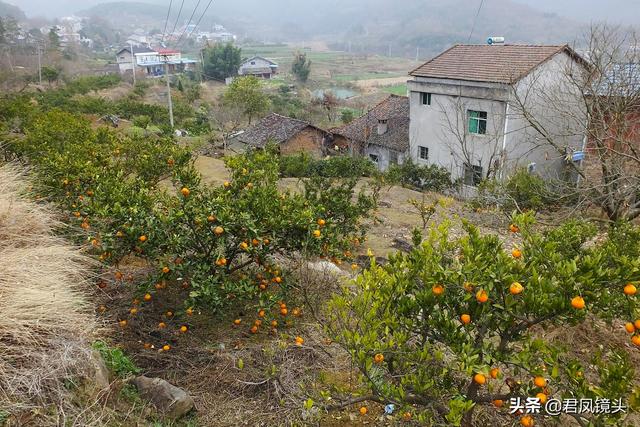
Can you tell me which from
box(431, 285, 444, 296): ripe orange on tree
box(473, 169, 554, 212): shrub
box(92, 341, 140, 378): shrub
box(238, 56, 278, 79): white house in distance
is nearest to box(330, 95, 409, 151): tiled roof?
box(473, 169, 554, 212): shrub

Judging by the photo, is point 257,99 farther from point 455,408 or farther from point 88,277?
point 455,408

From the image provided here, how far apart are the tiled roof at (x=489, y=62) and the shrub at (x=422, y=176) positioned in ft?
11.3

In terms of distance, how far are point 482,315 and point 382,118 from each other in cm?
2057

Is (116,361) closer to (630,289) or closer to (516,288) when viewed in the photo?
(516,288)

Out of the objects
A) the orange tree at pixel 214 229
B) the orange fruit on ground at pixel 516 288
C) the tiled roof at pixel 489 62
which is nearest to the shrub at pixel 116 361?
the orange tree at pixel 214 229

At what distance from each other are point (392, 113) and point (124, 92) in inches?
1037

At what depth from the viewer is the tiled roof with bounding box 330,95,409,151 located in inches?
875

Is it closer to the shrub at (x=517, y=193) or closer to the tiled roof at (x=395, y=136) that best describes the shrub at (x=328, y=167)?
the tiled roof at (x=395, y=136)

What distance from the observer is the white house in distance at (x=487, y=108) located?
623 inches

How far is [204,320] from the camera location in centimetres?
486

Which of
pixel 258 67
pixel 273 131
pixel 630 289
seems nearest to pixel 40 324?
pixel 630 289

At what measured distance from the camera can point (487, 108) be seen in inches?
654

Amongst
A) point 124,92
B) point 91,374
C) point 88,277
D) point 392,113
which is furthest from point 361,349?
point 124,92

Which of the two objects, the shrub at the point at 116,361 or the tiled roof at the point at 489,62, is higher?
the tiled roof at the point at 489,62
